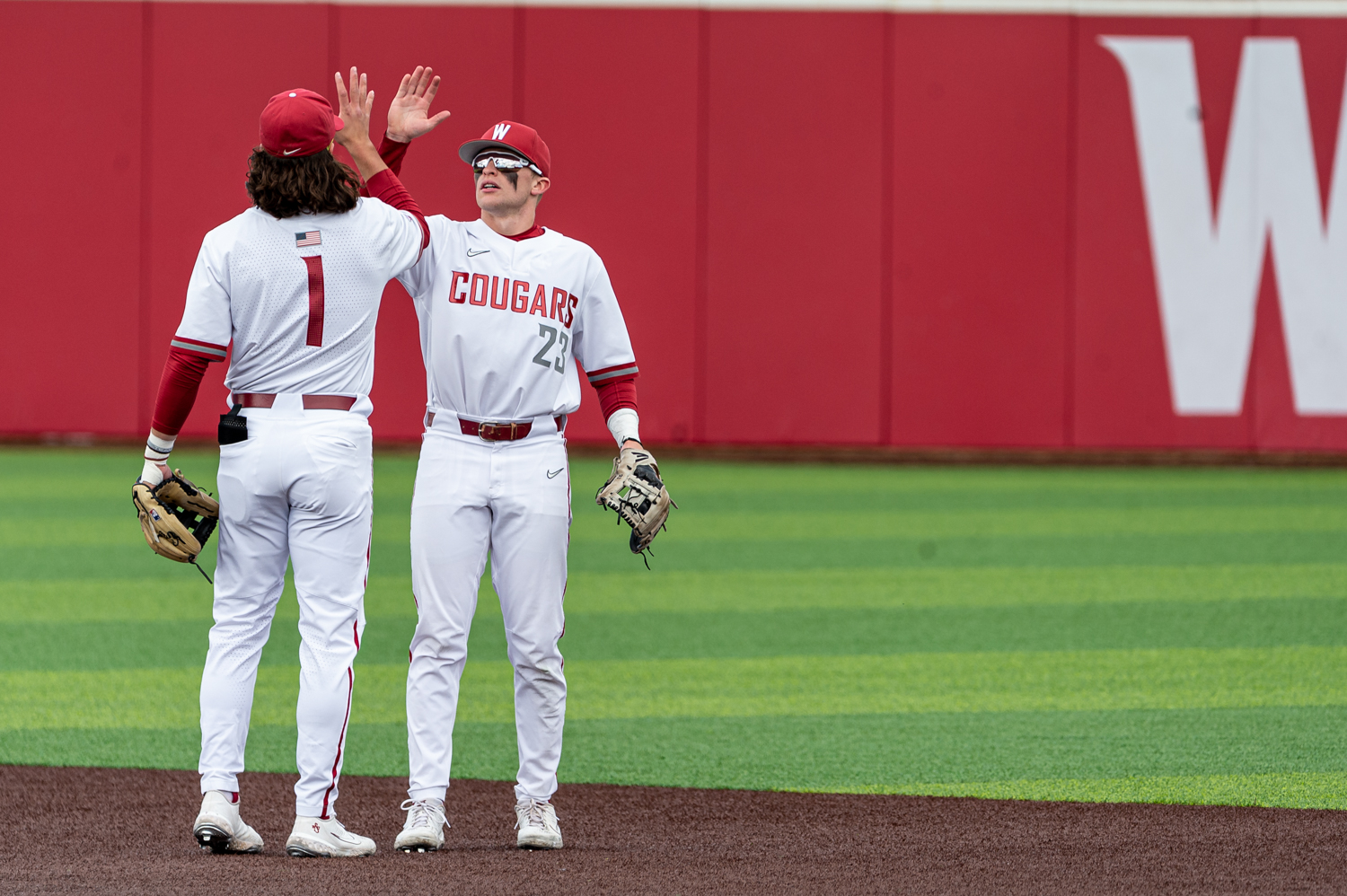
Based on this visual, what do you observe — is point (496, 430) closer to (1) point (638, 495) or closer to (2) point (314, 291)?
(1) point (638, 495)

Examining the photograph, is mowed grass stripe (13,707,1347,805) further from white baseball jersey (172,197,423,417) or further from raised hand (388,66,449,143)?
raised hand (388,66,449,143)

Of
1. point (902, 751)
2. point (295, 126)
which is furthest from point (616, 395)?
point (902, 751)

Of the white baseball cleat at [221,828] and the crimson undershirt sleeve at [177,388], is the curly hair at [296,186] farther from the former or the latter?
the white baseball cleat at [221,828]

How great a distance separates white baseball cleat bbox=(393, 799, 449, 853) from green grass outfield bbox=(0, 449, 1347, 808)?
1.22 metres

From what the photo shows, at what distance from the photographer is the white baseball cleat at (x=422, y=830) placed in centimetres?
457

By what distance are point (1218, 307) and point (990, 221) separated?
2535mm

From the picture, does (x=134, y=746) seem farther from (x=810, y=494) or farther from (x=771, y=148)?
(x=771, y=148)

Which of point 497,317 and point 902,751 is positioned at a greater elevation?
point 497,317

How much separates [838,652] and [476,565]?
3626 mm

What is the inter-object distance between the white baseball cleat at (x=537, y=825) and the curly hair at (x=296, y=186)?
71.7 inches

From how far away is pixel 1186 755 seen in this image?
5969mm

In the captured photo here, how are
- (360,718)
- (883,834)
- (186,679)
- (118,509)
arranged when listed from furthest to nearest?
(118,509), (186,679), (360,718), (883,834)

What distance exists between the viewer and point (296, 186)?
14.5 ft

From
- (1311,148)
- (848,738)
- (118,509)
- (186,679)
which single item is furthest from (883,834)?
(1311,148)
